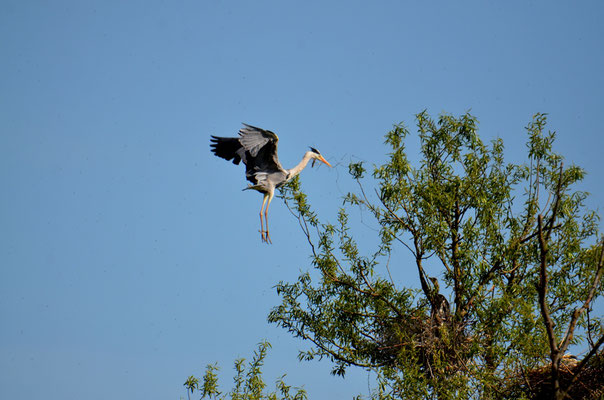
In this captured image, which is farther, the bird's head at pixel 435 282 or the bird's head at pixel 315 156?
the bird's head at pixel 315 156

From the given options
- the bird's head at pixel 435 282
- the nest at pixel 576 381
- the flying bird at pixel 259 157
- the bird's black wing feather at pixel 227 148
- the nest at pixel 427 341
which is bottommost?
the nest at pixel 576 381

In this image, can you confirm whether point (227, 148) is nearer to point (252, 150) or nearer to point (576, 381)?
point (252, 150)

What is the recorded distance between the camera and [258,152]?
1048 cm

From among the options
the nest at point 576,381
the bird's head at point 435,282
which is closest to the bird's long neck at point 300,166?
the bird's head at point 435,282

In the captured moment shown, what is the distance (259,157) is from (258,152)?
11 centimetres

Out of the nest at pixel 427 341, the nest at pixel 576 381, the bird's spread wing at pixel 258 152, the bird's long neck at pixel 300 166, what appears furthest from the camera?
the bird's long neck at pixel 300 166

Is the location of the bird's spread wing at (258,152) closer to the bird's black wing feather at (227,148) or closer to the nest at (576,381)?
the bird's black wing feather at (227,148)

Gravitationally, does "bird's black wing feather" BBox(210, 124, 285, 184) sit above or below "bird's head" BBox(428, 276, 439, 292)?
above

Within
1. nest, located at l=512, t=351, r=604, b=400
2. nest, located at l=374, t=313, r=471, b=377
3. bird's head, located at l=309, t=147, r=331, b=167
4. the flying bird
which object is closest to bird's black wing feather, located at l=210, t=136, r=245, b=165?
the flying bird

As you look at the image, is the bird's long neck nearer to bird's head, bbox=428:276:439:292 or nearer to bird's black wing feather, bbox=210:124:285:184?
bird's black wing feather, bbox=210:124:285:184

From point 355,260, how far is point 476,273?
1926 millimetres

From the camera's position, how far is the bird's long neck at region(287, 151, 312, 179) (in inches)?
439

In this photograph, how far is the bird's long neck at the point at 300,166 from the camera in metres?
11.2

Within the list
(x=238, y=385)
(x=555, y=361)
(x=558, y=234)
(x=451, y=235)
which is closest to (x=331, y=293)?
(x=451, y=235)
